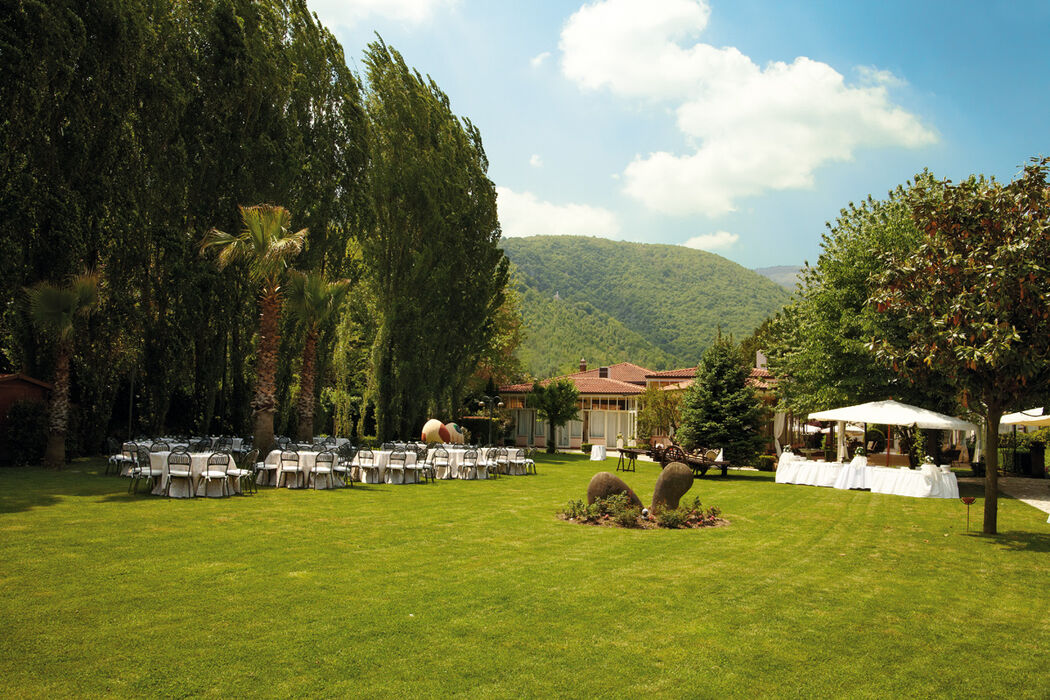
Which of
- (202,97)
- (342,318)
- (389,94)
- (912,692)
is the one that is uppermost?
(389,94)

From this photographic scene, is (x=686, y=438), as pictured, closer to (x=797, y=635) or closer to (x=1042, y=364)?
(x=1042, y=364)

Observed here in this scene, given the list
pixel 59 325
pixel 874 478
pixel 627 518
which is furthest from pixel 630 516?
pixel 59 325

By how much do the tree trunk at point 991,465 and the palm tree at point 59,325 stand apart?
1912cm

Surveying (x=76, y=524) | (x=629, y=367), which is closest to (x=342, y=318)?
(x=76, y=524)

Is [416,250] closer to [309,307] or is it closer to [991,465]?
[309,307]

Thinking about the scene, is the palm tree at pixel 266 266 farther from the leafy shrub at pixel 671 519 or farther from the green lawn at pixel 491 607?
the leafy shrub at pixel 671 519

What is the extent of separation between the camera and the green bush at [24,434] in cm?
1723

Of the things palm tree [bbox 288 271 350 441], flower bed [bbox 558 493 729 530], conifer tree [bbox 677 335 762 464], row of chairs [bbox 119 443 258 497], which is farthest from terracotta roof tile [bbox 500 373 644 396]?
flower bed [bbox 558 493 729 530]

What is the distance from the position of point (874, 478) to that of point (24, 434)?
22.7 meters

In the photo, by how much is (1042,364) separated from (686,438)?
15.0m

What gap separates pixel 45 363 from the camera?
1978 cm

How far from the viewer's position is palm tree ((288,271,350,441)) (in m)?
18.7

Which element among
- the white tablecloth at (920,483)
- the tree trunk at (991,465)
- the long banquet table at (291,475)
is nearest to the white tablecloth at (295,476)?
the long banquet table at (291,475)

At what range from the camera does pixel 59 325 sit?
16.3 metres
